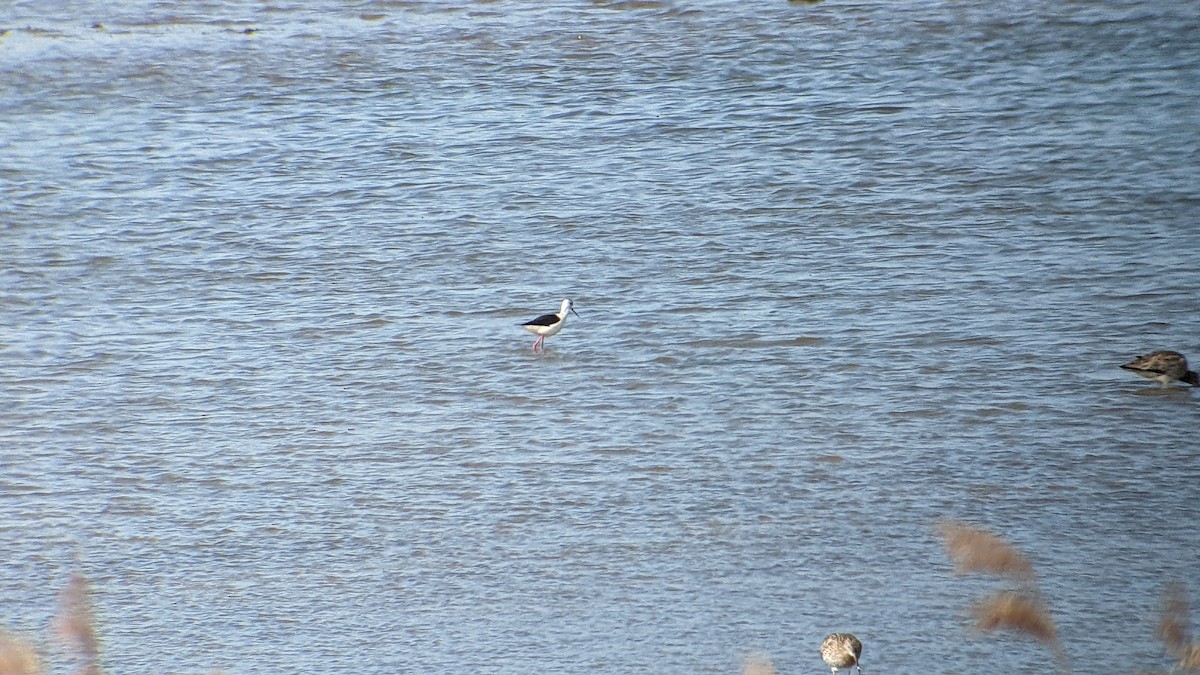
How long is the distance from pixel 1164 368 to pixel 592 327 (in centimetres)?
262

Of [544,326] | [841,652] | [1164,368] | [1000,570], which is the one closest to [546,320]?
[544,326]

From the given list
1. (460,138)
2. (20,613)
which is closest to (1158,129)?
(460,138)

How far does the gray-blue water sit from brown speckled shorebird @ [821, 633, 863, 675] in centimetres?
15

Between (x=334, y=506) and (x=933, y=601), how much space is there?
217 centimetres

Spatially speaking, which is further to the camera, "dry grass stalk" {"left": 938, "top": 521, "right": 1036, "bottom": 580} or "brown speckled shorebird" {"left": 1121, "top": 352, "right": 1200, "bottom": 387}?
"brown speckled shorebird" {"left": 1121, "top": 352, "right": 1200, "bottom": 387}

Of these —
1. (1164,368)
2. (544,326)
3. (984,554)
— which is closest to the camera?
(984,554)

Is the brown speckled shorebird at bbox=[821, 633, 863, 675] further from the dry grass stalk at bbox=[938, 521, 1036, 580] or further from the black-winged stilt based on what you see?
the black-winged stilt

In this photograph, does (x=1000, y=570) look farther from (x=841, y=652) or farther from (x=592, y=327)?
(x=592, y=327)

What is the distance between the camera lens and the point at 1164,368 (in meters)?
6.57

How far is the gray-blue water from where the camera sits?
16.0ft

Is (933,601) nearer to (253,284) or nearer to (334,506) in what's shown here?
(334,506)

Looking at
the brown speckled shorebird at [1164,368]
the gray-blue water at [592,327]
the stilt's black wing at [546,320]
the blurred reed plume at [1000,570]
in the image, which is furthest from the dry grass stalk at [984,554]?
the stilt's black wing at [546,320]

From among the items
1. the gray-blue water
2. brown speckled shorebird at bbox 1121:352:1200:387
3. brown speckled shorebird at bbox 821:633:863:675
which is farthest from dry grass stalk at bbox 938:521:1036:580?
brown speckled shorebird at bbox 1121:352:1200:387

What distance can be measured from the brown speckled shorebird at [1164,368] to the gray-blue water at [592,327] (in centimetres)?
17
